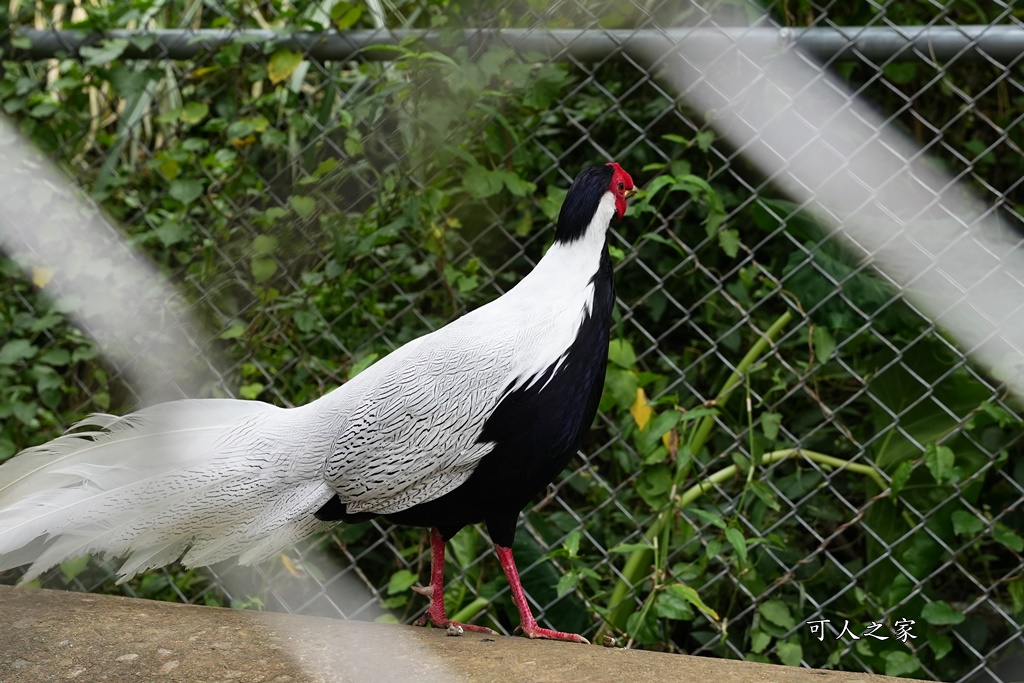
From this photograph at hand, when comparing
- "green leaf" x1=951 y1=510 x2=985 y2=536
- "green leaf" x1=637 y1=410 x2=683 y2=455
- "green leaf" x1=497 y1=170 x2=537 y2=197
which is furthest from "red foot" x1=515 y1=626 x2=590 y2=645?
"green leaf" x1=497 y1=170 x2=537 y2=197

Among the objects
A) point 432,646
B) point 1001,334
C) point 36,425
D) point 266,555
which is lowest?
point 36,425

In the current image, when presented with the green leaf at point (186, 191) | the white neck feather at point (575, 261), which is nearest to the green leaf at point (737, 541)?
the white neck feather at point (575, 261)

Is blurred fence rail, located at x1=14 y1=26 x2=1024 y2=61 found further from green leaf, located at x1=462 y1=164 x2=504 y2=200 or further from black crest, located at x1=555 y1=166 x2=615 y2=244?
black crest, located at x1=555 y1=166 x2=615 y2=244

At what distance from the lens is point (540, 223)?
2.50m

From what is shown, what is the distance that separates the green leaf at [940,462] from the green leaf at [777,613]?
1.31ft

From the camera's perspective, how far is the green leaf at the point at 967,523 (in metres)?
1.92

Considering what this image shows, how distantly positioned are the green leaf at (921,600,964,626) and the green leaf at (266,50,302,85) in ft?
5.63

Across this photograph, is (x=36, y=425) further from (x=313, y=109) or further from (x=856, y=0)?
(x=856, y=0)

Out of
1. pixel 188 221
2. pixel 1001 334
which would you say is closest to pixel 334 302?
pixel 188 221

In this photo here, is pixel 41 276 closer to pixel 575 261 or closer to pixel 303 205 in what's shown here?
pixel 303 205

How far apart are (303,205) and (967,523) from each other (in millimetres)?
1524

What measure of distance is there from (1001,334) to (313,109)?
5.51ft

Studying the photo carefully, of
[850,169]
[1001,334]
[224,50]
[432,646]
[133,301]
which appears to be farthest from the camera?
[133,301]

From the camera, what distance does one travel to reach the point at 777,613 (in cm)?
204
